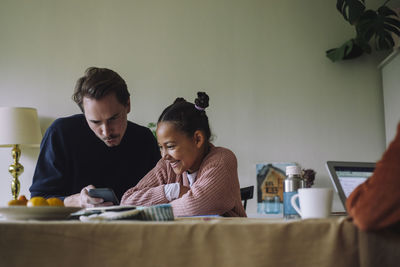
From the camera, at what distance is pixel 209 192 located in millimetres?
1378

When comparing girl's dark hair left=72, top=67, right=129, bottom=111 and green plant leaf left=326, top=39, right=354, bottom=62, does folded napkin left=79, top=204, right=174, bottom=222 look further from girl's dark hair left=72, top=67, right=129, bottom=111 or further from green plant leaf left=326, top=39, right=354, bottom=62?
green plant leaf left=326, top=39, right=354, bottom=62

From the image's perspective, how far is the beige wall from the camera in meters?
3.40

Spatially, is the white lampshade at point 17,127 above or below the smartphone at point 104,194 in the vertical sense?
above

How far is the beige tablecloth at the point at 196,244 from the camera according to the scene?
2.31 feet

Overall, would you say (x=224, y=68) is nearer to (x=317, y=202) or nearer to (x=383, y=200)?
(x=317, y=202)

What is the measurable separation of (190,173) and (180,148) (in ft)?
0.40

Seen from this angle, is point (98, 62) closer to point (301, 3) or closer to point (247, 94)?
point (247, 94)

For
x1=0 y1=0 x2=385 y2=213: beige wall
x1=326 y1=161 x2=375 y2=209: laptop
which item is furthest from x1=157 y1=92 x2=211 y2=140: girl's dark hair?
x1=0 y1=0 x2=385 y2=213: beige wall

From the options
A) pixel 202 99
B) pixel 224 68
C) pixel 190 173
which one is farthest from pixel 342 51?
pixel 190 173

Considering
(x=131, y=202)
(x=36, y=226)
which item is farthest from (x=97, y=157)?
(x=36, y=226)

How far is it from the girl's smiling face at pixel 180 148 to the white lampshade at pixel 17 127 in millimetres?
2001

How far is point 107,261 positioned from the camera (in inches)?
28.7

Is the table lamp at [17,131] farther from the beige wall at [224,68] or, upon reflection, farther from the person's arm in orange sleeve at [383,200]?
the person's arm in orange sleeve at [383,200]

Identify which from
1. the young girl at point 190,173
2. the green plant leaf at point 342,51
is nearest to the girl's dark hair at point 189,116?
the young girl at point 190,173
